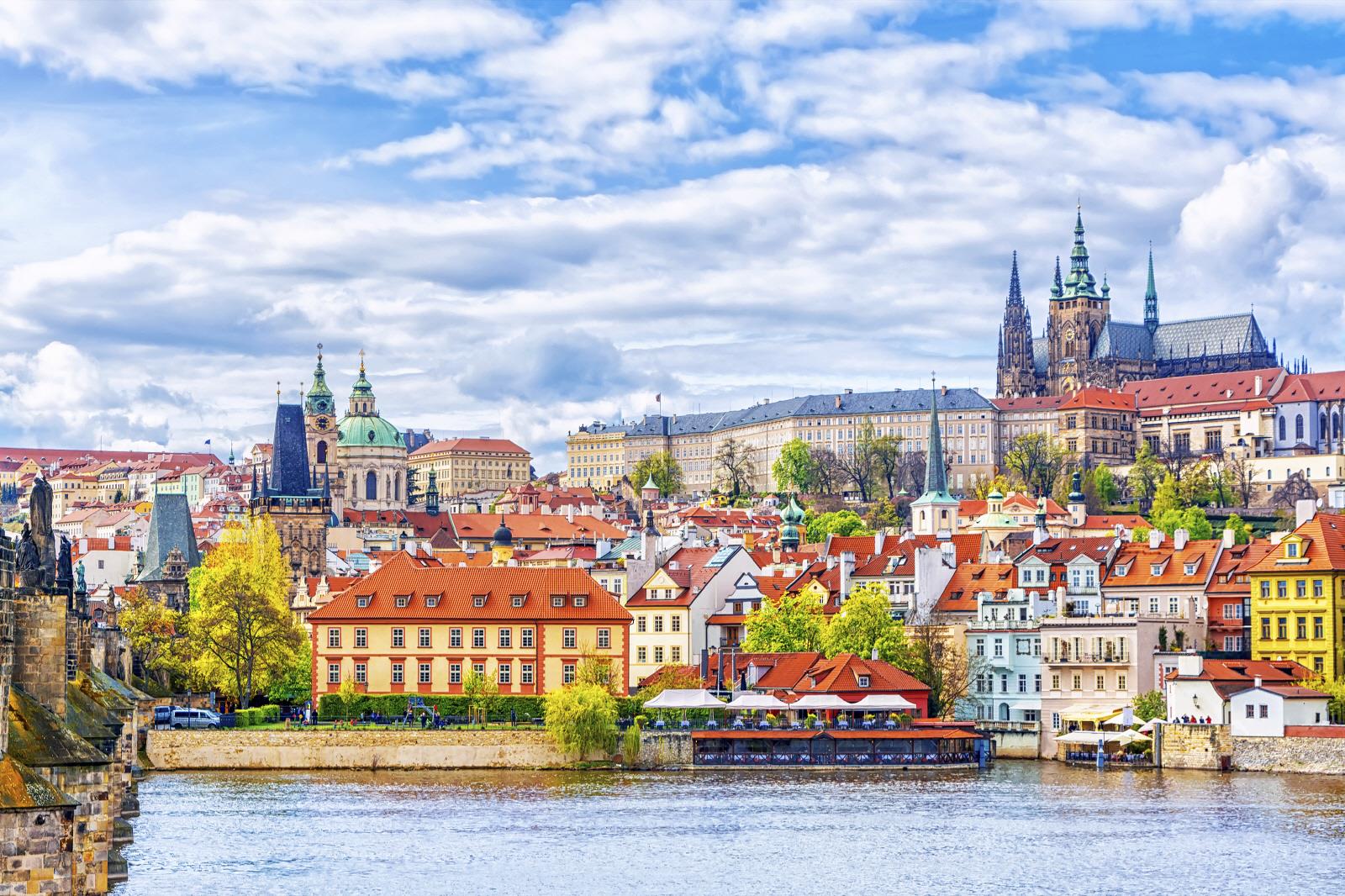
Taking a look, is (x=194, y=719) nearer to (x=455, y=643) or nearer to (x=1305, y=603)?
(x=455, y=643)

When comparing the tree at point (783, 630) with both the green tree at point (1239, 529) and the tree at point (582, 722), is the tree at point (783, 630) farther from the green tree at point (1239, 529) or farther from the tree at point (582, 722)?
the green tree at point (1239, 529)

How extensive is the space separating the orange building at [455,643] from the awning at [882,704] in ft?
36.4

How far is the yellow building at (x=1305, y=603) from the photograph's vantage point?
84.3 meters

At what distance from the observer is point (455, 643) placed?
8688 centimetres

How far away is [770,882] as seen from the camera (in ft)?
160

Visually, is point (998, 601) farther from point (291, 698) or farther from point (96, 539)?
point (96, 539)

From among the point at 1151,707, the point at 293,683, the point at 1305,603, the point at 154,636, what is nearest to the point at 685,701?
the point at 1151,707

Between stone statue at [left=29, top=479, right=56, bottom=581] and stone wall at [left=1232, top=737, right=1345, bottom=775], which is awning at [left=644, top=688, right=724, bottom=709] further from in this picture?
stone statue at [left=29, top=479, right=56, bottom=581]

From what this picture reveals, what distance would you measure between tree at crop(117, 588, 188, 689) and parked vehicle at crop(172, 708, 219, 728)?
817cm

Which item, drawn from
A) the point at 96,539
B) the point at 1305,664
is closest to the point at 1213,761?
the point at 1305,664

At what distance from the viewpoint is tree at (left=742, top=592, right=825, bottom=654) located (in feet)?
294

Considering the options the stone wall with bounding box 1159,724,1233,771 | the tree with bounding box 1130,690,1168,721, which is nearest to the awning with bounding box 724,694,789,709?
the tree with bounding box 1130,690,1168,721

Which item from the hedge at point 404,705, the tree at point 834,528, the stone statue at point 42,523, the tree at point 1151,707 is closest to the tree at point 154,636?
the hedge at point 404,705

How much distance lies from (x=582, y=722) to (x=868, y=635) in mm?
16183
